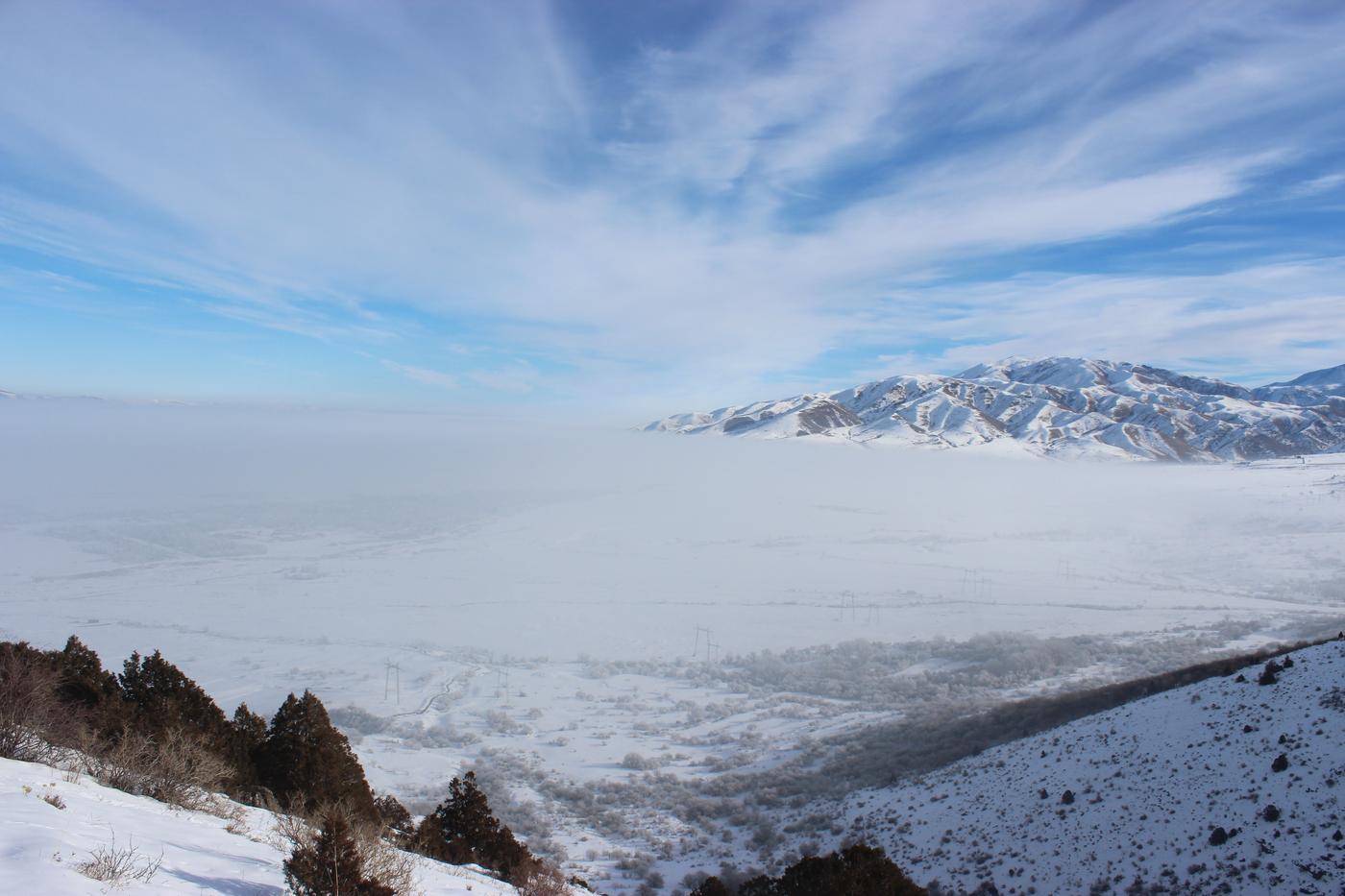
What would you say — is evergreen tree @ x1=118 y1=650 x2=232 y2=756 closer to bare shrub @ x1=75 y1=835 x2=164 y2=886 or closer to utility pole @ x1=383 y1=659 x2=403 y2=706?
bare shrub @ x1=75 y1=835 x2=164 y2=886

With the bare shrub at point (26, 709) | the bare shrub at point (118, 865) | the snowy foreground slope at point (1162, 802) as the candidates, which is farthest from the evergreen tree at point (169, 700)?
the snowy foreground slope at point (1162, 802)

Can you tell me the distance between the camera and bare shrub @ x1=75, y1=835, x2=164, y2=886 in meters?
6.51

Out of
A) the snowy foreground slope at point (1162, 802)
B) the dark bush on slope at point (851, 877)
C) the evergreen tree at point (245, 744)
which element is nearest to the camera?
the dark bush on slope at point (851, 877)

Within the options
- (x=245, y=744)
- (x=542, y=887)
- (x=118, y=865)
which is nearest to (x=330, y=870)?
(x=118, y=865)

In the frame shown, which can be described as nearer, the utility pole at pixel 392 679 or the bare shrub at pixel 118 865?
the bare shrub at pixel 118 865

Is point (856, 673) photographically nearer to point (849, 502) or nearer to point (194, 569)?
point (194, 569)

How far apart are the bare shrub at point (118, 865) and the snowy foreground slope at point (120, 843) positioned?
47 mm

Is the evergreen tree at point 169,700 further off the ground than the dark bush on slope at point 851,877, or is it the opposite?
the evergreen tree at point 169,700

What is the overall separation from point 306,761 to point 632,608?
74240 millimetres

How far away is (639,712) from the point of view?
53.8m

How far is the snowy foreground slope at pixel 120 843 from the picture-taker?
638 centimetres

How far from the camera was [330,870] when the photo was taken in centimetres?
712

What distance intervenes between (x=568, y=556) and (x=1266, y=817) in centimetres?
11581

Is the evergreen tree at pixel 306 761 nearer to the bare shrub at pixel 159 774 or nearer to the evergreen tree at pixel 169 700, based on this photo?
the evergreen tree at pixel 169 700
